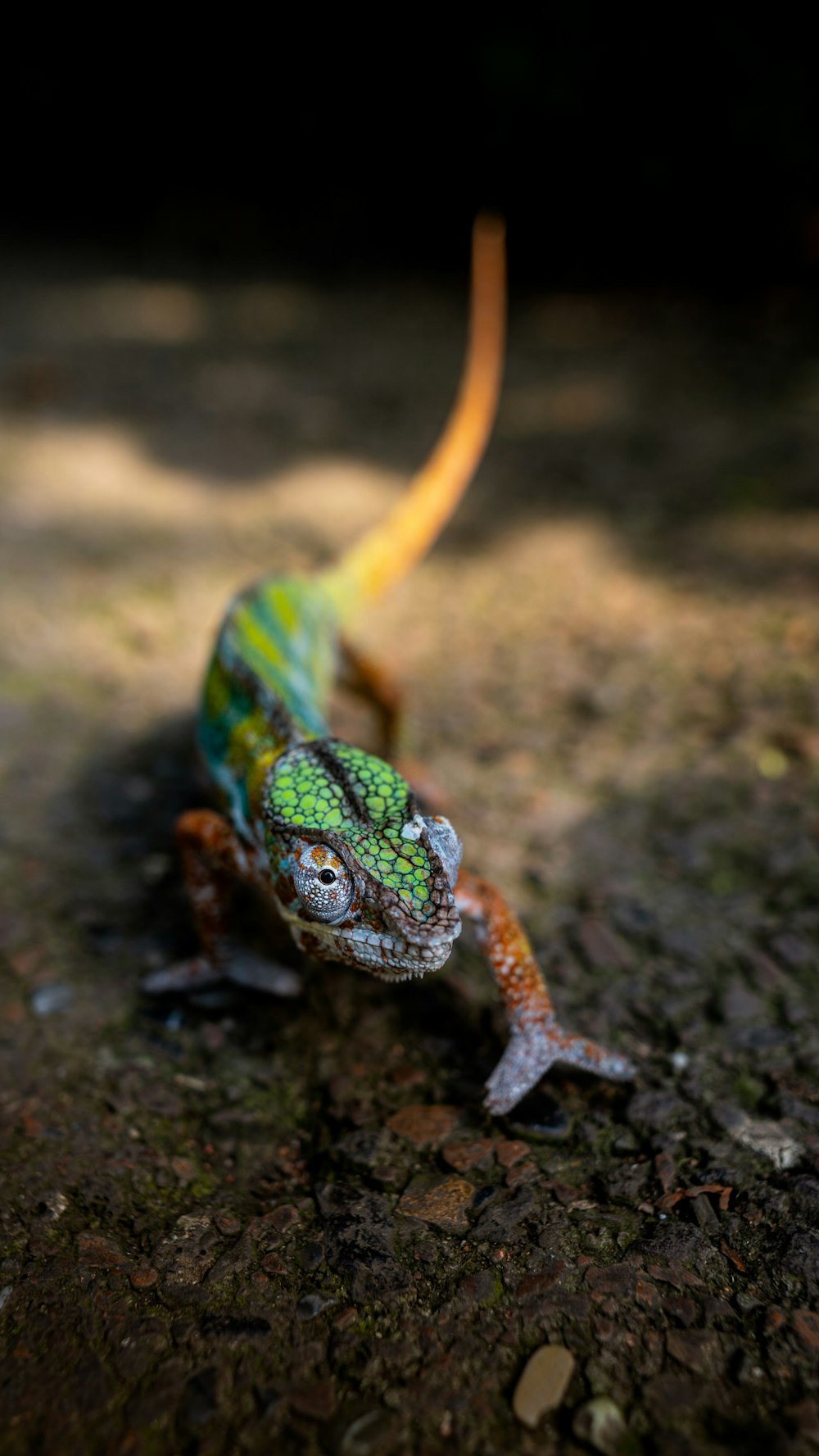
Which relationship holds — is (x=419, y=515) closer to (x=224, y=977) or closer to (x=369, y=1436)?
(x=224, y=977)

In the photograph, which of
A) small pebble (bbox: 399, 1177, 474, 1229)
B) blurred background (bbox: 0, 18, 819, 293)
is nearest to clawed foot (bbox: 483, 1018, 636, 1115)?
small pebble (bbox: 399, 1177, 474, 1229)

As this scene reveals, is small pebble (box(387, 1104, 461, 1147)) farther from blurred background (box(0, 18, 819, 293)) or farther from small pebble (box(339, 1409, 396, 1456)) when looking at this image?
blurred background (box(0, 18, 819, 293))

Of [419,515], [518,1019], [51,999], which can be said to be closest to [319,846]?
[518,1019]

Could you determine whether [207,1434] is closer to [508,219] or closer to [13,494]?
[13,494]

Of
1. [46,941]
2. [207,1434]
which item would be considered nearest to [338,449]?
[46,941]

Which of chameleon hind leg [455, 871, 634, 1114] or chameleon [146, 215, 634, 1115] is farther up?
chameleon [146, 215, 634, 1115]

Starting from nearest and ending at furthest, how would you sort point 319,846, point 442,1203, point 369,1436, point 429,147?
point 369,1436 < point 442,1203 < point 319,846 < point 429,147

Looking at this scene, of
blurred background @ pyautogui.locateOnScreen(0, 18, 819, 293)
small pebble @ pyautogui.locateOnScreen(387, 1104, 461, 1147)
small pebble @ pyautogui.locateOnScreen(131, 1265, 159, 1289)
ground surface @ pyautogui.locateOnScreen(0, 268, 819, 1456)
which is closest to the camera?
ground surface @ pyautogui.locateOnScreen(0, 268, 819, 1456)
